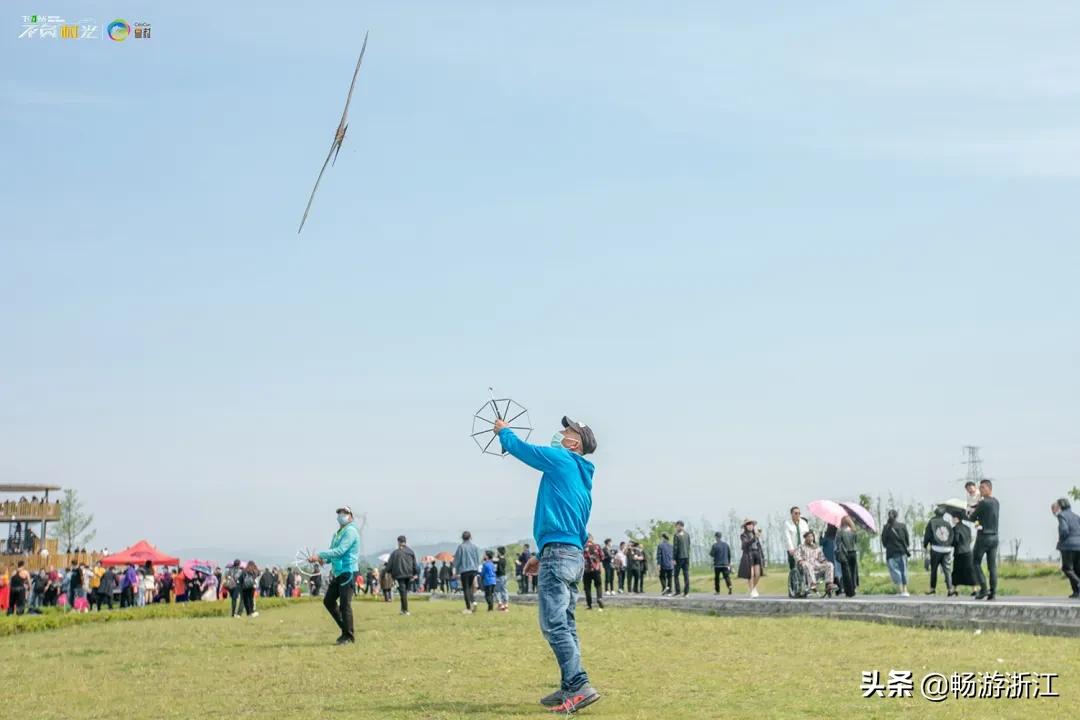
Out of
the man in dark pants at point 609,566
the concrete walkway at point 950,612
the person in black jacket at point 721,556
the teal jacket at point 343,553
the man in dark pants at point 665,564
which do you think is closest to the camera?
the teal jacket at point 343,553

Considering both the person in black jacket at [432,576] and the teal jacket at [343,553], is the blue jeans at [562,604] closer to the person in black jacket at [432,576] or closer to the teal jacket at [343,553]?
the teal jacket at [343,553]

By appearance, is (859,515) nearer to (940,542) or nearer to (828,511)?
(828,511)

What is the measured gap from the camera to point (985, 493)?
73.6ft

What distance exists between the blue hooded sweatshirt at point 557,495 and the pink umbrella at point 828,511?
67.2ft

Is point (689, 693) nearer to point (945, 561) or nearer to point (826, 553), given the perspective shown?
point (945, 561)

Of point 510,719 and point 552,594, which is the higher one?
point 552,594

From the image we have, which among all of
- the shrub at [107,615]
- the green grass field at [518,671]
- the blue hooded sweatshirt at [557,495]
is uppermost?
the blue hooded sweatshirt at [557,495]

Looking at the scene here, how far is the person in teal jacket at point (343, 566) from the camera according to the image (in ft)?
57.1

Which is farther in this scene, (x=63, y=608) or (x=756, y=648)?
(x=63, y=608)

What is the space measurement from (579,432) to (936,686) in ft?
13.3

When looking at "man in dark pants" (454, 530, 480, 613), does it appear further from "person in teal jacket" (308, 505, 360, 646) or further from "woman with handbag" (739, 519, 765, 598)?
"person in teal jacket" (308, 505, 360, 646)

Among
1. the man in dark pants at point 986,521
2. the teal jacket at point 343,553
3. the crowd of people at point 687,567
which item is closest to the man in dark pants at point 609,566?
the crowd of people at point 687,567

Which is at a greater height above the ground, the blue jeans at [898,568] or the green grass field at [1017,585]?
the blue jeans at [898,568]

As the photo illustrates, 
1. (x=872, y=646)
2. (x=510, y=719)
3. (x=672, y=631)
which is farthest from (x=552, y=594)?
(x=672, y=631)
